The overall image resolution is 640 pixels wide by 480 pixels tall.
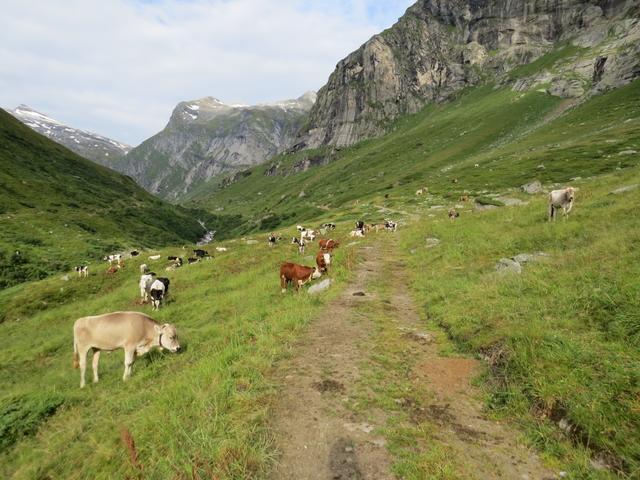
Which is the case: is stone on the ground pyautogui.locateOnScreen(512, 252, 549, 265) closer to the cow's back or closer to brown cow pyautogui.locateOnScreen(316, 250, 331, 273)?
brown cow pyautogui.locateOnScreen(316, 250, 331, 273)

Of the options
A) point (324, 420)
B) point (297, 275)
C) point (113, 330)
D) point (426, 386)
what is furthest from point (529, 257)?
point (113, 330)

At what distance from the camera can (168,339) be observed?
495 inches

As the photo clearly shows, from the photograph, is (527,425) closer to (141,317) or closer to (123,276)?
(141,317)

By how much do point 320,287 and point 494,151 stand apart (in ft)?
295

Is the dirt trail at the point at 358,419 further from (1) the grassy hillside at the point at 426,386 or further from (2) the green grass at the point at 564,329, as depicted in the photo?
(2) the green grass at the point at 564,329

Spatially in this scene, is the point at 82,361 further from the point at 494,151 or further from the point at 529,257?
the point at 494,151

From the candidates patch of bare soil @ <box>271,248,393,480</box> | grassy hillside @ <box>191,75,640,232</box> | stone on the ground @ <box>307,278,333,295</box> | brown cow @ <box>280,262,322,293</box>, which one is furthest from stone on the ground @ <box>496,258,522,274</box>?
grassy hillside @ <box>191,75,640,232</box>

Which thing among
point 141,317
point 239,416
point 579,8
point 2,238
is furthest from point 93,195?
point 579,8

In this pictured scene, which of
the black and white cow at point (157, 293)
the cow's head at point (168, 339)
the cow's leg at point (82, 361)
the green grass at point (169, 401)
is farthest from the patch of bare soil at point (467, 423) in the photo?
A: the black and white cow at point (157, 293)

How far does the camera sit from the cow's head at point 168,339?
12.5 meters

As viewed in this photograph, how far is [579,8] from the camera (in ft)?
560

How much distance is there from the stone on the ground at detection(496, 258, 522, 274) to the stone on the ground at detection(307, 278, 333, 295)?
24.4 feet

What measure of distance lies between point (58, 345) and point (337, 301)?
638 inches

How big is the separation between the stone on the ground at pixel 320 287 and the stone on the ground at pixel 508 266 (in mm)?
7452
